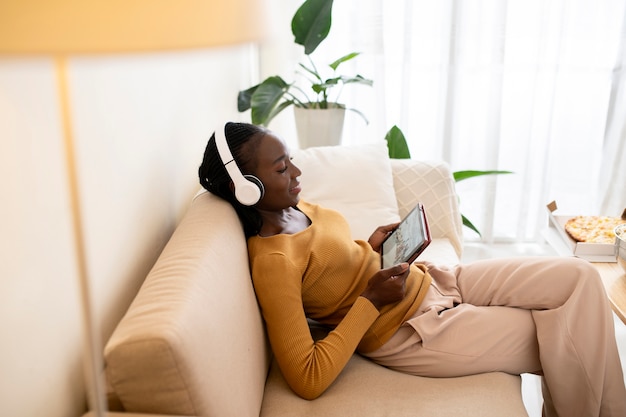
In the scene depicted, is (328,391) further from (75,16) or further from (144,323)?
(75,16)

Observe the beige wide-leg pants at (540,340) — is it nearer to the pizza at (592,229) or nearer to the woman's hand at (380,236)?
the woman's hand at (380,236)

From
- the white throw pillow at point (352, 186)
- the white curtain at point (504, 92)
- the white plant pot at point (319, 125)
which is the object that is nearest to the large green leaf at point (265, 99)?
the white plant pot at point (319, 125)

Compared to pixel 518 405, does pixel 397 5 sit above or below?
above

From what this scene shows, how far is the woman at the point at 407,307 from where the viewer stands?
1.38 m

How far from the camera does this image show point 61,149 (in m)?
1.02

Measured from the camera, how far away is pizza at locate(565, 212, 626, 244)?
6.25ft

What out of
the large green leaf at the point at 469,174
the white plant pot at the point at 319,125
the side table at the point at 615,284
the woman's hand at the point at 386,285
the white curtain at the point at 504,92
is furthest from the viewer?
the white curtain at the point at 504,92

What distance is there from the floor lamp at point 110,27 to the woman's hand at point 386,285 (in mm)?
849

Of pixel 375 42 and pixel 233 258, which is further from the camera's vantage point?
pixel 375 42

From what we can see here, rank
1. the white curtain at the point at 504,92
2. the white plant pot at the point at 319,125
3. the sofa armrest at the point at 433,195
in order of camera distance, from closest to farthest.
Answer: the sofa armrest at the point at 433,195 < the white plant pot at the point at 319,125 < the white curtain at the point at 504,92

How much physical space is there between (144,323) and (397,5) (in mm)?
2319

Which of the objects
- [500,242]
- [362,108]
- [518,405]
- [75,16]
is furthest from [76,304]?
[500,242]

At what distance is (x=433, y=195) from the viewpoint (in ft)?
7.19

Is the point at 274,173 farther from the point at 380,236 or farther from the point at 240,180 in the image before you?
the point at 380,236
